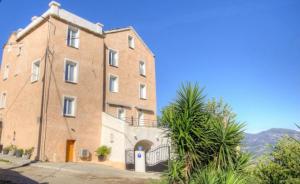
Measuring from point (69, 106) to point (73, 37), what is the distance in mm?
6499

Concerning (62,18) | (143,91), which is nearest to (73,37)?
(62,18)

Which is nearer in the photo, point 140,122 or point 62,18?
point 62,18

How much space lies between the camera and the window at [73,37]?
25.3 meters

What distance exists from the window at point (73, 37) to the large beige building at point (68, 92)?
0.09 m

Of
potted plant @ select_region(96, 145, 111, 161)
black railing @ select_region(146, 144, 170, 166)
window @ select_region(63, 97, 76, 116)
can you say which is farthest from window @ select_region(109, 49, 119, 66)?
black railing @ select_region(146, 144, 170, 166)

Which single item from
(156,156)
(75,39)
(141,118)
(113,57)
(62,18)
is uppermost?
(62,18)

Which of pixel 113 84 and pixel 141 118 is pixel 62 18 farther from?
pixel 141 118

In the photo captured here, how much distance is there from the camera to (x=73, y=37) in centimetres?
2570

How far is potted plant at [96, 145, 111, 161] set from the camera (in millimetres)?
24344

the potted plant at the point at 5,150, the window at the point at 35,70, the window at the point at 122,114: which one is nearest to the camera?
the window at the point at 35,70

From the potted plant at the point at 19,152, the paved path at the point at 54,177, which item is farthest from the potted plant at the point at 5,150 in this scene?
the paved path at the point at 54,177

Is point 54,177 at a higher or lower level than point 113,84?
lower

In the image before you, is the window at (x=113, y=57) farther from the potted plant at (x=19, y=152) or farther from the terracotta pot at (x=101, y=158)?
the potted plant at (x=19, y=152)

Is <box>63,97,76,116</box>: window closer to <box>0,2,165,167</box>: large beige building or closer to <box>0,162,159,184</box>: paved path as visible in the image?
<box>0,2,165,167</box>: large beige building
